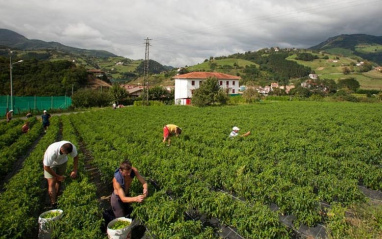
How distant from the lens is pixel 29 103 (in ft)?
116

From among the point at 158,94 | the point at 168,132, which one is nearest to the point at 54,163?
the point at 168,132

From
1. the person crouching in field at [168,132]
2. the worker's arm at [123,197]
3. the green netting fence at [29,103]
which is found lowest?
the worker's arm at [123,197]

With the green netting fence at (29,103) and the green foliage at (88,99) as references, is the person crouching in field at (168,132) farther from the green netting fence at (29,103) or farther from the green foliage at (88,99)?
the green foliage at (88,99)

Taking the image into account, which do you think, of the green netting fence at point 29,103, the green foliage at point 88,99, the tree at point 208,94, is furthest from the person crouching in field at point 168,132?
the green foliage at point 88,99

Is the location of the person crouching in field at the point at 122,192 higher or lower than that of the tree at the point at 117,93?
lower

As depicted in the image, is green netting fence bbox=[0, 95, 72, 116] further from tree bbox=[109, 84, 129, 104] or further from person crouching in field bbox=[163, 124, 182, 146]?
person crouching in field bbox=[163, 124, 182, 146]

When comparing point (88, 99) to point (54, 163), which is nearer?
point (54, 163)

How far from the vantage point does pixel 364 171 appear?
7188 millimetres

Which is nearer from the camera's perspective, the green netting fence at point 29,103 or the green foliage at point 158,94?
the green netting fence at point 29,103

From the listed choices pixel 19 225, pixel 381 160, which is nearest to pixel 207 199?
pixel 19 225

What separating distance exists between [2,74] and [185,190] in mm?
59966

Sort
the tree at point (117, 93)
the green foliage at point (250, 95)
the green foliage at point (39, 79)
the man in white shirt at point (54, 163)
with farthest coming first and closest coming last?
the tree at point (117, 93)
the green foliage at point (39, 79)
the green foliage at point (250, 95)
the man in white shirt at point (54, 163)

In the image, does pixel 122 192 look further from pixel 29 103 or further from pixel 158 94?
pixel 158 94

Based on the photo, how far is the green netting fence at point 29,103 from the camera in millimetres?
31295
